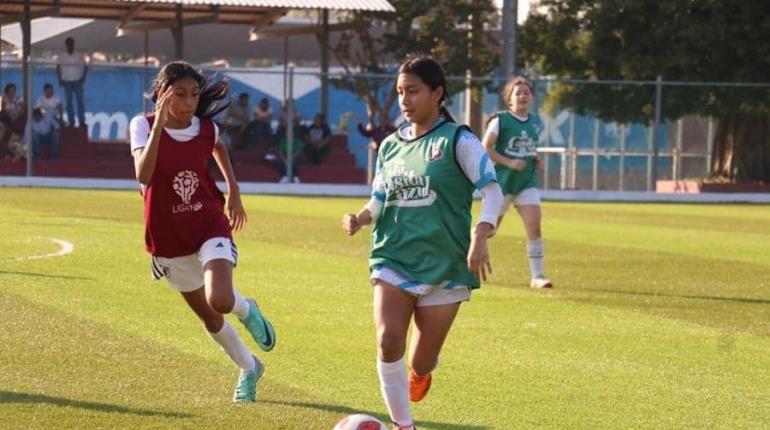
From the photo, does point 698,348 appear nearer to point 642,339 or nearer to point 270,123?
point 642,339

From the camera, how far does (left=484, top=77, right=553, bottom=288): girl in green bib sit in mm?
14594

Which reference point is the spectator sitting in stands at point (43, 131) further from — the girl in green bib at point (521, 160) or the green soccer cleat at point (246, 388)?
the green soccer cleat at point (246, 388)

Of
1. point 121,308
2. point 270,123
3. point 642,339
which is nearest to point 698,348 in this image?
point 642,339

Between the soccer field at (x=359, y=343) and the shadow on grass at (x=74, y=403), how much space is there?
0.05ft

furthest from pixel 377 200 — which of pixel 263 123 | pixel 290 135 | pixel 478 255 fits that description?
pixel 290 135

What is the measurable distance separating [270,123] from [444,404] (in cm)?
2548

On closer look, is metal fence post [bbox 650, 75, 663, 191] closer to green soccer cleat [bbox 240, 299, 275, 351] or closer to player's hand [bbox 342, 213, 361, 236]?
green soccer cleat [bbox 240, 299, 275, 351]

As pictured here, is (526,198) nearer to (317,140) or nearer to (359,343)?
(359,343)

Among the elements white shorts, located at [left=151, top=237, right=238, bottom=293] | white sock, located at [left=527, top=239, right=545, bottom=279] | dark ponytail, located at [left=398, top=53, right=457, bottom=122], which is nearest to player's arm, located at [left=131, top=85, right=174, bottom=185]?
white shorts, located at [left=151, top=237, right=238, bottom=293]

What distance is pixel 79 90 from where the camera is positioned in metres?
32.9

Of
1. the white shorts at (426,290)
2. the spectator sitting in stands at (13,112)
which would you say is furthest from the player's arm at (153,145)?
the spectator sitting in stands at (13,112)

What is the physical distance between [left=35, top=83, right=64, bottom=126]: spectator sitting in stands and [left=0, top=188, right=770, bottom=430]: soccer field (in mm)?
12795

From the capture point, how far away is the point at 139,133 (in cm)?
805

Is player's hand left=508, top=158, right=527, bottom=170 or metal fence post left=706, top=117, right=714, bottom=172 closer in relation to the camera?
player's hand left=508, top=158, right=527, bottom=170
